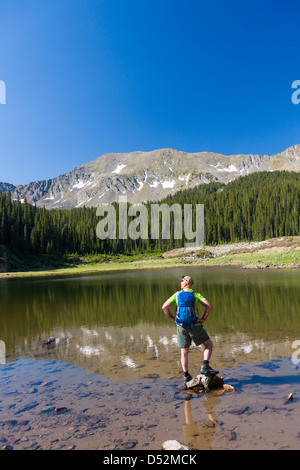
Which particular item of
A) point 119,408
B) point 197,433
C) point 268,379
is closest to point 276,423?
point 197,433

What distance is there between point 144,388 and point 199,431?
2.47 metres

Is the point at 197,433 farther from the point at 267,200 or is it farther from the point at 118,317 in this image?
the point at 267,200

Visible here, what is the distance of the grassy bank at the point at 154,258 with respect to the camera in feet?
250

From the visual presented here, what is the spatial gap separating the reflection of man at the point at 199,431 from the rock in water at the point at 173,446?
8.2 inches

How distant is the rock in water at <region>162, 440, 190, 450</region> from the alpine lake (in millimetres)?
157

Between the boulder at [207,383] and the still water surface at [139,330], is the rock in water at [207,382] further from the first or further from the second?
the still water surface at [139,330]

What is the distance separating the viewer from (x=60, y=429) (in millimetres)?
5730

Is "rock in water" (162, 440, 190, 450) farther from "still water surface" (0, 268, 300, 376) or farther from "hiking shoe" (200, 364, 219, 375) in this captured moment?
"still water surface" (0, 268, 300, 376)

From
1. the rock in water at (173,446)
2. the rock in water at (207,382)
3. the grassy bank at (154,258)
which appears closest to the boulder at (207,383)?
the rock in water at (207,382)

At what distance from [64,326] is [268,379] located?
12180 mm

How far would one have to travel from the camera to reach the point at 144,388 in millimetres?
7492

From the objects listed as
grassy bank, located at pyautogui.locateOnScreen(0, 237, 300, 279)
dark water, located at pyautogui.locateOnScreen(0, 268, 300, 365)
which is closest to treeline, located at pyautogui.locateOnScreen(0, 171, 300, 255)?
grassy bank, located at pyautogui.locateOnScreen(0, 237, 300, 279)

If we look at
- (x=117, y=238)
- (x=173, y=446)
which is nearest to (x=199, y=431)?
(x=173, y=446)

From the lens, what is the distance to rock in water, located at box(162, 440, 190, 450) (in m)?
4.78
